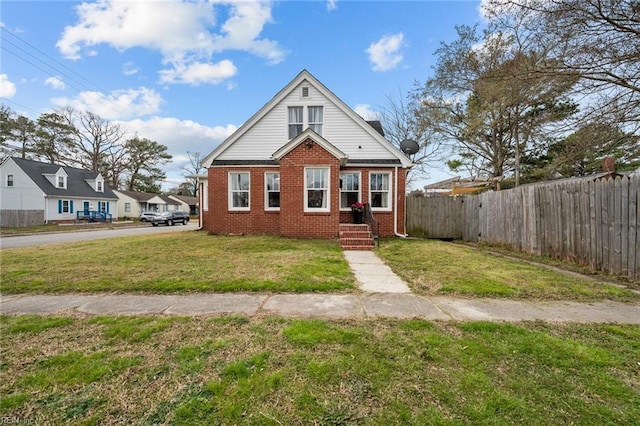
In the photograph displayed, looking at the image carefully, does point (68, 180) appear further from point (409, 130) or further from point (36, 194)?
point (409, 130)

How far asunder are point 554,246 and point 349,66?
41.8ft

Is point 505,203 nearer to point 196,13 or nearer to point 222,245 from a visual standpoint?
point 222,245

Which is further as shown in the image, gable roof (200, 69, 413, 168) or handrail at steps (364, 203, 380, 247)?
gable roof (200, 69, 413, 168)

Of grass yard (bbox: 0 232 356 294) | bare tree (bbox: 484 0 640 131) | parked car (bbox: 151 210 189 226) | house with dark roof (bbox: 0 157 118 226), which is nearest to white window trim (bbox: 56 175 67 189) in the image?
house with dark roof (bbox: 0 157 118 226)

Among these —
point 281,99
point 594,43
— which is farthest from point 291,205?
point 594,43

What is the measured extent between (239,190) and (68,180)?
105 feet

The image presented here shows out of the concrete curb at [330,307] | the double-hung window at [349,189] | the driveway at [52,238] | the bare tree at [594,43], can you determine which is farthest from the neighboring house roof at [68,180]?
the bare tree at [594,43]

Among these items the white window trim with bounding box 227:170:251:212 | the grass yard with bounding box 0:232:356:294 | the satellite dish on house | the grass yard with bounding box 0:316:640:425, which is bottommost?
the grass yard with bounding box 0:316:640:425

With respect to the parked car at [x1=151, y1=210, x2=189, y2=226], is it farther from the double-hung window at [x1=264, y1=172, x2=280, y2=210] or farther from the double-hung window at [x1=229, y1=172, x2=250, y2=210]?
the double-hung window at [x1=264, y1=172, x2=280, y2=210]

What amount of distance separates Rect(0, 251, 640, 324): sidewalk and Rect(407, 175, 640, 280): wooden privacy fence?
2352mm

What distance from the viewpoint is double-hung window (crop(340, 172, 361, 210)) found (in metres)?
12.3

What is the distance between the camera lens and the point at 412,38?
41.0 ft

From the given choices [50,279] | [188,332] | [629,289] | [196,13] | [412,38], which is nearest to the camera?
[188,332]

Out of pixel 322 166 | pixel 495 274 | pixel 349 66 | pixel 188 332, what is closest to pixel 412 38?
pixel 349 66
